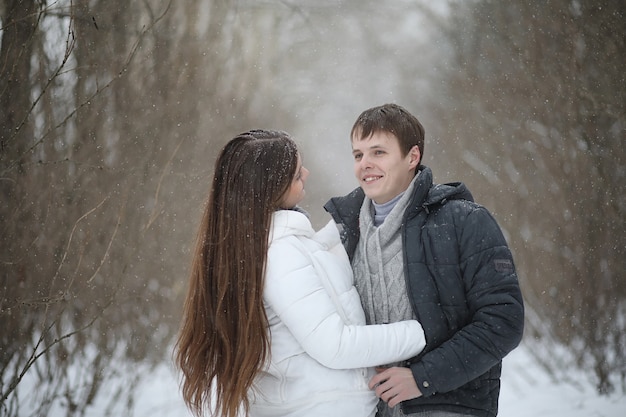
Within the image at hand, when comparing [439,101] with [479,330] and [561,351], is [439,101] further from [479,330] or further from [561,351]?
[479,330]

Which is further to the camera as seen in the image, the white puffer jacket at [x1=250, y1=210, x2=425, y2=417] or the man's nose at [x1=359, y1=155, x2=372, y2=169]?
the man's nose at [x1=359, y1=155, x2=372, y2=169]

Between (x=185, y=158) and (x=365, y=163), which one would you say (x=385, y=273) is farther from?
(x=185, y=158)

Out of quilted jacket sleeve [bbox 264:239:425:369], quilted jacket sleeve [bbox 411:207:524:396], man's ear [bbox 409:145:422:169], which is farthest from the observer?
man's ear [bbox 409:145:422:169]

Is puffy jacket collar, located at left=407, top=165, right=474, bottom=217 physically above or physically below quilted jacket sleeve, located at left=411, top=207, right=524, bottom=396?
above

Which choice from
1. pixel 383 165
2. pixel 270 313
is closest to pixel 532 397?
pixel 383 165

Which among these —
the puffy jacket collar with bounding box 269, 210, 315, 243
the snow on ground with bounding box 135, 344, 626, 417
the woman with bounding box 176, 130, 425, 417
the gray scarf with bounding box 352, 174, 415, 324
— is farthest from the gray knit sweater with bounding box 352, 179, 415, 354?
the snow on ground with bounding box 135, 344, 626, 417

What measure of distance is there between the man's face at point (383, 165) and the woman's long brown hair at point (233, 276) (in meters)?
0.24

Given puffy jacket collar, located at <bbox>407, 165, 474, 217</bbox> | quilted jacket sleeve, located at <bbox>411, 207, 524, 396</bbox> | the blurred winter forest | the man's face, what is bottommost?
quilted jacket sleeve, located at <bbox>411, 207, 524, 396</bbox>

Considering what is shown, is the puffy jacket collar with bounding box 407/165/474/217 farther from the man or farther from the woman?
the woman

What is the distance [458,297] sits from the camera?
154cm

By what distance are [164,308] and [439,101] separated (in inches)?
156

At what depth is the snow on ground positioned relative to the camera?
396 cm

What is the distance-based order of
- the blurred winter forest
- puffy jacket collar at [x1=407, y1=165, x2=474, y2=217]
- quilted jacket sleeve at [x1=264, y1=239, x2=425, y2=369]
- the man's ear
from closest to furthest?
quilted jacket sleeve at [x1=264, y1=239, x2=425, y2=369] < puffy jacket collar at [x1=407, y1=165, x2=474, y2=217] < the man's ear < the blurred winter forest

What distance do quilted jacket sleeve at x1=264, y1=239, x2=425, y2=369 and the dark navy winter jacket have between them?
120 millimetres
